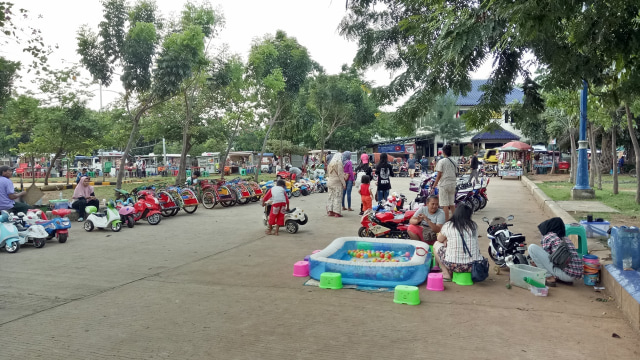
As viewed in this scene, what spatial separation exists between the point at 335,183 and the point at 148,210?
5.08 metres

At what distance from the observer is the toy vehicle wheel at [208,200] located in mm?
15109

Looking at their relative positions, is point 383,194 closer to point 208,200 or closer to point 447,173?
point 447,173

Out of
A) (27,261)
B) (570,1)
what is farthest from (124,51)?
(570,1)

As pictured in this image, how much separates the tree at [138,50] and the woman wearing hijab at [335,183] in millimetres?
7304

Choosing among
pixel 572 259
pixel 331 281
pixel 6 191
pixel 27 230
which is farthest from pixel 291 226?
pixel 6 191

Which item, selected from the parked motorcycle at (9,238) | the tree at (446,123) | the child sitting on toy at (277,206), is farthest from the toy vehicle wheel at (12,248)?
the tree at (446,123)

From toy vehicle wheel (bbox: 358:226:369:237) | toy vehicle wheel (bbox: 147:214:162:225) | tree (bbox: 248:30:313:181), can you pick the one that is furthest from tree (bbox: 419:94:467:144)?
toy vehicle wheel (bbox: 358:226:369:237)

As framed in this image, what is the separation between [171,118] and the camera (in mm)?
24328

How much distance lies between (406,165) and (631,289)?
102 feet

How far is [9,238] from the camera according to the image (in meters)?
8.45

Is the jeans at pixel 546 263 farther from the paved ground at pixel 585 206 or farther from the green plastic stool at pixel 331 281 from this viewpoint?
the paved ground at pixel 585 206

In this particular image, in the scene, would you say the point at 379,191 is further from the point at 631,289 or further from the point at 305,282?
the point at 631,289

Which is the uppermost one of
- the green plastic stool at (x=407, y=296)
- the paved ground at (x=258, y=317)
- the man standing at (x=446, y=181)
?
the man standing at (x=446, y=181)

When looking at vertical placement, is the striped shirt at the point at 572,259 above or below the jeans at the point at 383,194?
below
